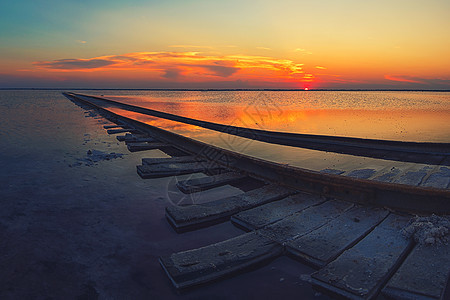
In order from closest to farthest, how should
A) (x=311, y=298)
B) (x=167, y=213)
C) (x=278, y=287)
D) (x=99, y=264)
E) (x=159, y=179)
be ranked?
(x=311, y=298) → (x=278, y=287) → (x=99, y=264) → (x=167, y=213) → (x=159, y=179)

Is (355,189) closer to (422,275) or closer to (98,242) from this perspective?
(422,275)

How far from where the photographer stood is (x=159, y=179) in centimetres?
569

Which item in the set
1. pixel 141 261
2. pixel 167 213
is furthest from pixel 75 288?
pixel 167 213

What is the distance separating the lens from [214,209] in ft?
12.2

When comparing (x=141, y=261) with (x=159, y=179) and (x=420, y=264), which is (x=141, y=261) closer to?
(x=420, y=264)

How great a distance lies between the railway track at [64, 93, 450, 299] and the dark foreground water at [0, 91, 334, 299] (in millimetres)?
154

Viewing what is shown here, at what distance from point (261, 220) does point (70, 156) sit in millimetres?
6479

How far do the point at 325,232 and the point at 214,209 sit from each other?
146 cm

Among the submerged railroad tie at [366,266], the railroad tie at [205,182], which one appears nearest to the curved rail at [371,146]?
the railroad tie at [205,182]

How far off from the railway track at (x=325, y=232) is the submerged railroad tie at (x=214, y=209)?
0.01 m

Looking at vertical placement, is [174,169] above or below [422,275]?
below

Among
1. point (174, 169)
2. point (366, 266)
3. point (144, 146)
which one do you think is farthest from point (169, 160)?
point (366, 266)

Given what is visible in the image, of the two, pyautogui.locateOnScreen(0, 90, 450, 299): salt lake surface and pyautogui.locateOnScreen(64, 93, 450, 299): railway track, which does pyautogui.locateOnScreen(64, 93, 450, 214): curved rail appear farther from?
pyautogui.locateOnScreen(0, 90, 450, 299): salt lake surface

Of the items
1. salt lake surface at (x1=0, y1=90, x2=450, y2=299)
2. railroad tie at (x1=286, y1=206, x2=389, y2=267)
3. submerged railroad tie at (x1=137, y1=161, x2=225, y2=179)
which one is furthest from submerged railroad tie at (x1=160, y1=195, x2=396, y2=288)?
submerged railroad tie at (x1=137, y1=161, x2=225, y2=179)
